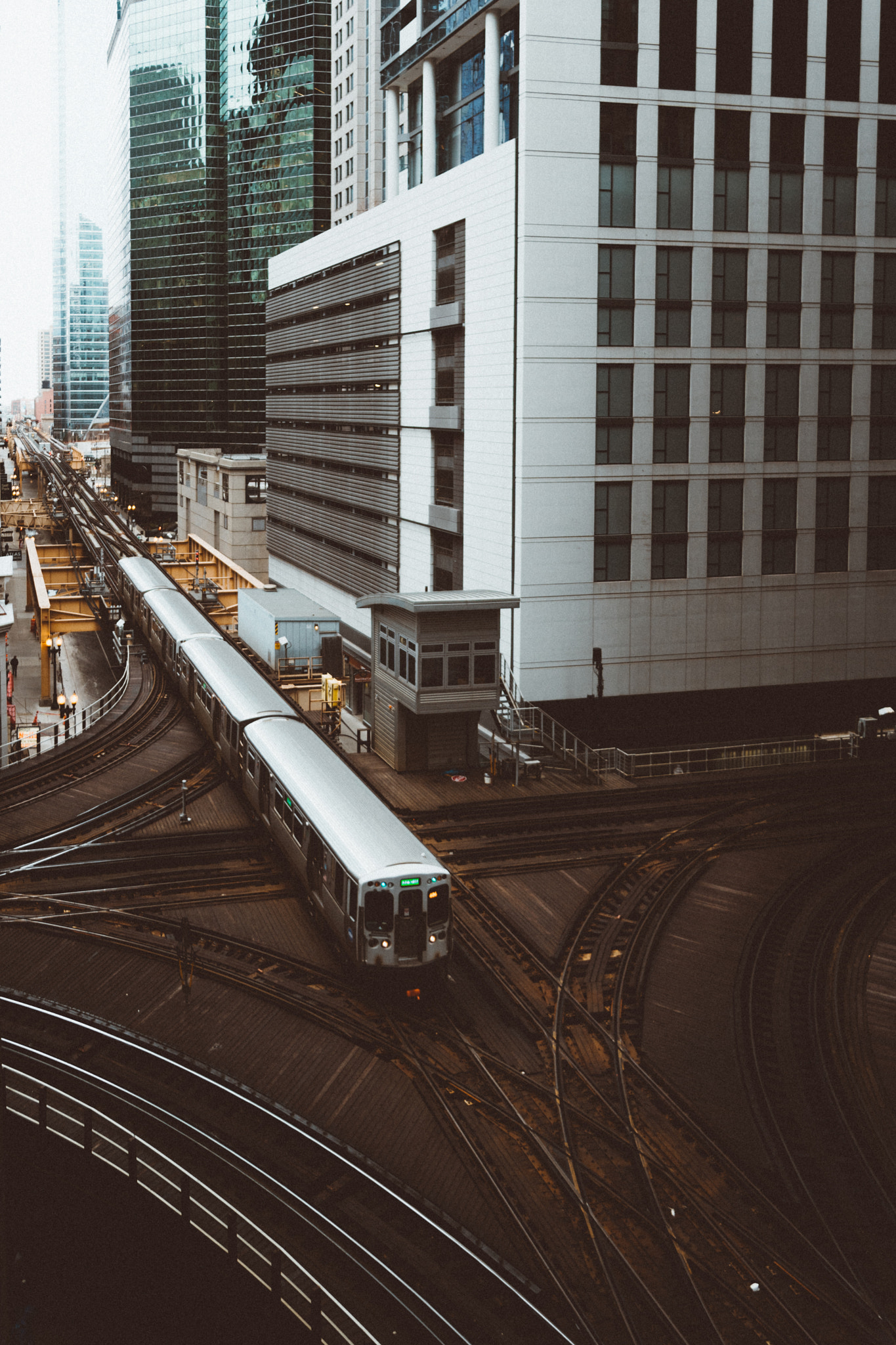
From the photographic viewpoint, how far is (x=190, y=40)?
487 ft

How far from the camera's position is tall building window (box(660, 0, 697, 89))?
4047 centimetres

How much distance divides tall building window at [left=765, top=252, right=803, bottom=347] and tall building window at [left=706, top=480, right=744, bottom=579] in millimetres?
5517

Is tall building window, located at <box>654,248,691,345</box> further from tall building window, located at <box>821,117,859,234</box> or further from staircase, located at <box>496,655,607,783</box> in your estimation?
staircase, located at <box>496,655,607,783</box>

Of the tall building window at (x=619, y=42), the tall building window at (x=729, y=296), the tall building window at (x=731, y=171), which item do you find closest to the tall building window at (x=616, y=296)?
the tall building window at (x=729, y=296)

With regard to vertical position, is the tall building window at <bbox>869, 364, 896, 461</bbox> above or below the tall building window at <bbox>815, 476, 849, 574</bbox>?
above

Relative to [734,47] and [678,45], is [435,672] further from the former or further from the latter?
[734,47]

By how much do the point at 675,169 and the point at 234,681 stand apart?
23636 millimetres

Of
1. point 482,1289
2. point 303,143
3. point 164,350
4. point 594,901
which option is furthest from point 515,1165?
point 164,350

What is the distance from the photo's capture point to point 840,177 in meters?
42.9

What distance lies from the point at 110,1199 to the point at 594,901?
1223 centimetres

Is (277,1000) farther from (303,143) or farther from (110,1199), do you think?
(303,143)

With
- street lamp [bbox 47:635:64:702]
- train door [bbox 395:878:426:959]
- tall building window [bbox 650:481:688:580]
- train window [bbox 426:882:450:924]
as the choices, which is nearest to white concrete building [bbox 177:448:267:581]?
street lamp [bbox 47:635:64:702]

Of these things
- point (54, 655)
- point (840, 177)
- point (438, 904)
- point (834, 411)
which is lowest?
point (438, 904)

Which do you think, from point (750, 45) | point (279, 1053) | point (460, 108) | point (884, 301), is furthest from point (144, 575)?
point (279, 1053)
